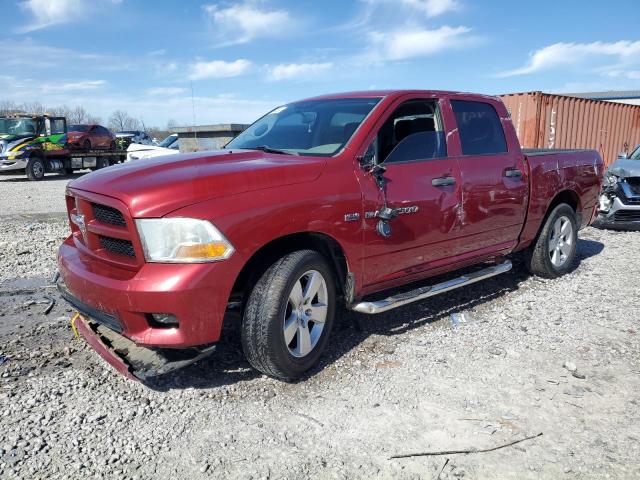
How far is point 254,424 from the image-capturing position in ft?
9.48

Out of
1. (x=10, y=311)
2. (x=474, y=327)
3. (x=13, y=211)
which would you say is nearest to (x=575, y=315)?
(x=474, y=327)

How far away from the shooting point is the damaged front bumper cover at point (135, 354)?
292 centimetres

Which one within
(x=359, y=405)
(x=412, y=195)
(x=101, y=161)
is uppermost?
(x=412, y=195)

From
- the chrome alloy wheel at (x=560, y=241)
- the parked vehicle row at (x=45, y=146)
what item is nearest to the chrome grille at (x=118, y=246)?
the chrome alloy wheel at (x=560, y=241)

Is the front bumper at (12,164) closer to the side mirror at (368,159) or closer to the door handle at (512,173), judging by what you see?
the side mirror at (368,159)

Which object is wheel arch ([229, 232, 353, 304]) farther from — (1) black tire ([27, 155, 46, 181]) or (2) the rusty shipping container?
(1) black tire ([27, 155, 46, 181])

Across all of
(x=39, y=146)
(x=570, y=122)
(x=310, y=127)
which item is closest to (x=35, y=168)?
(x=39, y=146)

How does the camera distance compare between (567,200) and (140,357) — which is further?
(567,200)

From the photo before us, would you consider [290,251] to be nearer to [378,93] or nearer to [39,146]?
[378,93]

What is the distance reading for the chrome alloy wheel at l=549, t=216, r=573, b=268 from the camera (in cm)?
563

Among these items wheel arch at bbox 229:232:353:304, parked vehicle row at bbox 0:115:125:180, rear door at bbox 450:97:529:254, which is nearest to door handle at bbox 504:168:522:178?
rear door at bbox 450:97:529:254

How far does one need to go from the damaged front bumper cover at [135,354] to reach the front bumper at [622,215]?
26.0 ft

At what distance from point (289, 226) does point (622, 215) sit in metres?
7.57

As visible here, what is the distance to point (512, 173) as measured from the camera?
15.6 ft
